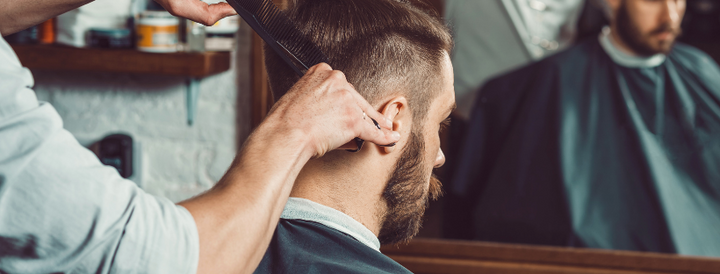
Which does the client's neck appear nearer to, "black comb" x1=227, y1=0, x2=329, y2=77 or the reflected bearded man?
"black comb" x1=227, y1=0, x2=329, y2=77

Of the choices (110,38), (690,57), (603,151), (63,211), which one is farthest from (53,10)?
(690,57)

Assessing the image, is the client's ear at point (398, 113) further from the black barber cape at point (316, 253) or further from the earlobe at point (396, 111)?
the black barber cape at point (316, 253)

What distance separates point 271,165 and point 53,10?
22.5 inches

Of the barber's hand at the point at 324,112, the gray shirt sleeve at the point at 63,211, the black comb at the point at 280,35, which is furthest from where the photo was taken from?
the black comb at the point at 280,35

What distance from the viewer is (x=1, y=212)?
1.70ft

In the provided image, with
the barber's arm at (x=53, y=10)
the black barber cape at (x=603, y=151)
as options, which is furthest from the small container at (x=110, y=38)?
the black barber cape at (x=603, y=151)

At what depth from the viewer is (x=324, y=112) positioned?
2.25 ft

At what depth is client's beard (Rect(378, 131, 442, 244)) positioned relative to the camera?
1.02m

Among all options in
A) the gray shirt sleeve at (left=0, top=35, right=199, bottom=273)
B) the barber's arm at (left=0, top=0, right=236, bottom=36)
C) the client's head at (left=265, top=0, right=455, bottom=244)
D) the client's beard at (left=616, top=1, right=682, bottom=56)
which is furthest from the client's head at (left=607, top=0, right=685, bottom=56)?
the gray shirt sleeve at (left=0, top=35, right=199, bottom=273)

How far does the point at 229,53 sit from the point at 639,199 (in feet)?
4.71

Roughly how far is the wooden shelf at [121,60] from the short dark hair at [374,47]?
70cm

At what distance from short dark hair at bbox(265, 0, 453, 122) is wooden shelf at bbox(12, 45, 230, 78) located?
2.29 feet

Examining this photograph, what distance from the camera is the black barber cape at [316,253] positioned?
862 mm

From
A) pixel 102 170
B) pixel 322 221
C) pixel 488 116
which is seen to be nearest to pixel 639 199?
pixel 488 116
